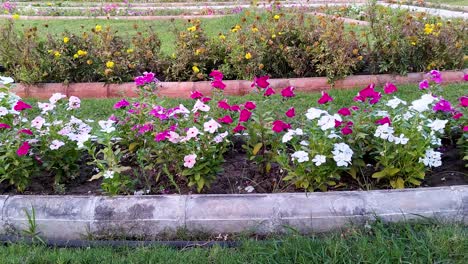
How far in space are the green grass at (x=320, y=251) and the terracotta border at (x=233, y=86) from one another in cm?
339

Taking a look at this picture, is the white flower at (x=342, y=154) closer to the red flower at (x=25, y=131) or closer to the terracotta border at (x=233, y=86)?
the red flower at (x=25, y=131)

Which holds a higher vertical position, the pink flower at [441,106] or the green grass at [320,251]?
the pink flower at [441,106]

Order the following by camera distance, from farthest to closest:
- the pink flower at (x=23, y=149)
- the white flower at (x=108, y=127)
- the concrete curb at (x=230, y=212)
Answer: the white flower at (x=108, y=127), the pink flower at (x=23, y=149), the concrete curb at (x=230, y=212)

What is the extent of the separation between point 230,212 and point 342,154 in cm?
76

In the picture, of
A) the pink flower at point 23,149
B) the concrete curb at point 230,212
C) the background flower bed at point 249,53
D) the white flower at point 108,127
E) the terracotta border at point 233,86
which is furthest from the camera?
the background flower bed at point 249,53

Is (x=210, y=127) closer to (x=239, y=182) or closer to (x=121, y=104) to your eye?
(x=239, y=182)

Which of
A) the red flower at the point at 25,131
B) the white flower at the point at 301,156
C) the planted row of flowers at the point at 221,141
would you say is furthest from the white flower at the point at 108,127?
the white flower at the point at 301,156

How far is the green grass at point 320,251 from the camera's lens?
280 centimetres

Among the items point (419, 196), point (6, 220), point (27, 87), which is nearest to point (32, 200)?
point (6, 220)

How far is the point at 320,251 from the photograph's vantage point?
287 centimetres

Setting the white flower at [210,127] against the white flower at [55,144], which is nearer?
the white flower at [210,127]

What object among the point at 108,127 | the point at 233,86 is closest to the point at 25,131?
the point at 108,127

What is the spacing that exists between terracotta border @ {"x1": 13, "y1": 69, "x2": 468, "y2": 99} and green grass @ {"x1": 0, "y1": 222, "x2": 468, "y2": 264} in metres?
3.39

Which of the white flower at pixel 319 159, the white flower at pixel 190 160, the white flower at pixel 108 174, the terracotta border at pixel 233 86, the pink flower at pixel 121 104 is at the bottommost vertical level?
the terracotta border at pixel 233 86
